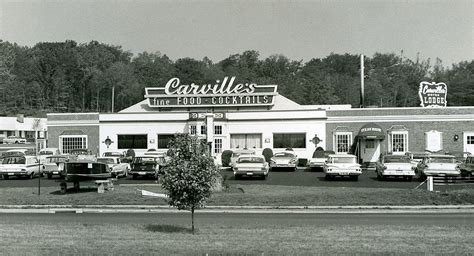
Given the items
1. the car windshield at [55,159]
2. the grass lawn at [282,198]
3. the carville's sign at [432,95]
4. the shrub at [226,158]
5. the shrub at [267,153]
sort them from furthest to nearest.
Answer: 1. the carville's sign at [432,95]
2. the shrub at [267,153]
3. the shrub at [226,158]
4. the car windshield at [55,159]
5. the grass lawn at [282,198]

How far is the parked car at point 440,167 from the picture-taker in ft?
114

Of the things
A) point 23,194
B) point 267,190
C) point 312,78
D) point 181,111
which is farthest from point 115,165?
point 312,78

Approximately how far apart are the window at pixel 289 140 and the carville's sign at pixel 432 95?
12.2 metres

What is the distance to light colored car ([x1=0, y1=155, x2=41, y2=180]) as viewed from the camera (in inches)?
1553

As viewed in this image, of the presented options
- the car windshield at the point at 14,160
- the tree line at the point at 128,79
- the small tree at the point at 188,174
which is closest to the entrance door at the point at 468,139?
the car windshield at the point at 14,160

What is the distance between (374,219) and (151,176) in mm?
20075

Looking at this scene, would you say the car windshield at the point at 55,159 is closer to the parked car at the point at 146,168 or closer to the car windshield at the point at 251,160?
the parked car at the point at 146,168

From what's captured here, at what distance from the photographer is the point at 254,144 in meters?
56.3

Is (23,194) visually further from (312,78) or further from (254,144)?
(312,78)

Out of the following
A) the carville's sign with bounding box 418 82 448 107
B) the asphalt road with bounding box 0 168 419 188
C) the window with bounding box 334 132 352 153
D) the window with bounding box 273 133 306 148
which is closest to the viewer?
the asphalt road with bounding box 0 168 419 188

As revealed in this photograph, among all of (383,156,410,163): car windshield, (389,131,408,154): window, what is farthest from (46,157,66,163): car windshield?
(389,131,408,154): window

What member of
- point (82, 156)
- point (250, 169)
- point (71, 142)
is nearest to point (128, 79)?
point (71, 142)

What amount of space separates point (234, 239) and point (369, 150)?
4086 cm

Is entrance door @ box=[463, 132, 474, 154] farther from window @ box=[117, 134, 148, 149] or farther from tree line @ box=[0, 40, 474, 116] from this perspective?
tree line @ box=[0, 40, 474, 116]
